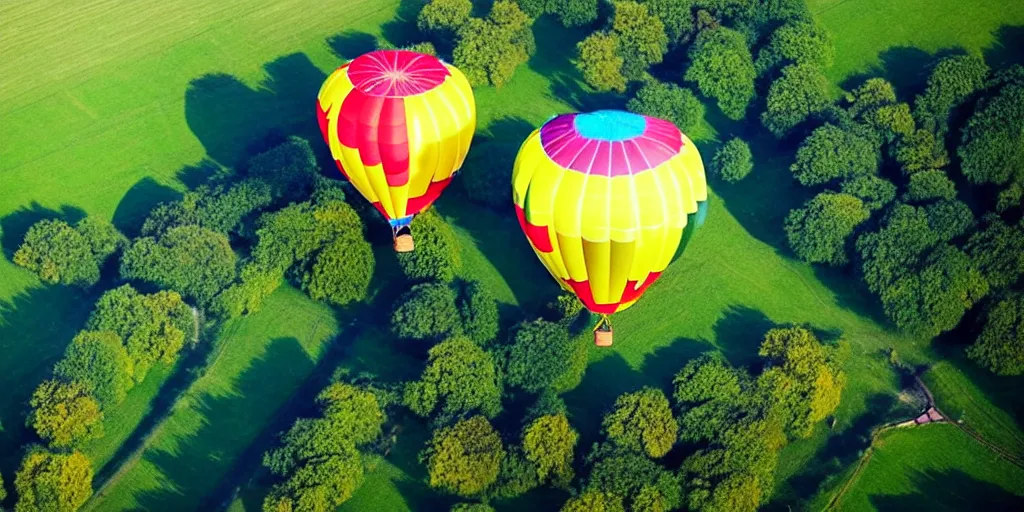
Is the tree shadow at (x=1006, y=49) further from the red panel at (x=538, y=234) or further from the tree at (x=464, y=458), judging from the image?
the tree at (x=464, y=458)

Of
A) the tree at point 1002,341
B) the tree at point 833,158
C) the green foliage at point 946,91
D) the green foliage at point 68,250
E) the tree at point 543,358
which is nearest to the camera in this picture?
the tree at point 543,358

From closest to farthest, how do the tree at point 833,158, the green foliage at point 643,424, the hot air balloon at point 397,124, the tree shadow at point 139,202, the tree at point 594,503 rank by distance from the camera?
the tree at point 594,503 → the green foliage at point 643,424 → the hot air balloon at point 397,124 → the tree at point 833,158 → the tree shadow at point 139,202

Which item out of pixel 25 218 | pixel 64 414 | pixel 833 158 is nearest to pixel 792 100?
pixel 833 158

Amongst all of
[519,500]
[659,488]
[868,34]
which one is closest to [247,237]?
[519,500]

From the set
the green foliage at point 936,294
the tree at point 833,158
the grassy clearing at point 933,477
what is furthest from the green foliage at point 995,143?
the grassy clearing at point 933,477

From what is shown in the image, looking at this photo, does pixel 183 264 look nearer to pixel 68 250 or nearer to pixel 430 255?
pixel 68 250

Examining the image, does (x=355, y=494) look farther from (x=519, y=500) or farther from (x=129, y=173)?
(x=129, y=173)

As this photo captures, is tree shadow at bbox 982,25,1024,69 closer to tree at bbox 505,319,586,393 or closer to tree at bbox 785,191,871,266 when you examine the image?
tree at bbox 785,191,871,266
